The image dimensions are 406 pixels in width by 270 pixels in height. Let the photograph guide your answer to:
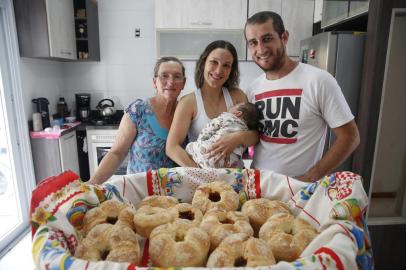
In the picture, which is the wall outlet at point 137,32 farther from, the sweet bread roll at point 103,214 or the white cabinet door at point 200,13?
the sweet bread roll at point 103,214

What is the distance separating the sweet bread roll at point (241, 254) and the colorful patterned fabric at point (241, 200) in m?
0.06

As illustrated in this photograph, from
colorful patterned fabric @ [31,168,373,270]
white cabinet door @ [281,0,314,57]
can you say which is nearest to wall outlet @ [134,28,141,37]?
white cabinet door @ [281,0,314,57]

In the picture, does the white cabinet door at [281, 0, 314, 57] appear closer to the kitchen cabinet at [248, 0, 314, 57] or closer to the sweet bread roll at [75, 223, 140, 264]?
the kitchen cabinet at [248, 0, 314, 57]

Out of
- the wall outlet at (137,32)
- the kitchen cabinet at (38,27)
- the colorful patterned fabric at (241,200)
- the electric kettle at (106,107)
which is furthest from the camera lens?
the wall outlet at (137,32)

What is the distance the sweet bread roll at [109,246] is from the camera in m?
0.45

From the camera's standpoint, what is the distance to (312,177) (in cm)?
106

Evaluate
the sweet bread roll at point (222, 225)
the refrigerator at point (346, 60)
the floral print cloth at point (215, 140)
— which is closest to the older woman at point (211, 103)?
the floral print cloth at point (215, 140)

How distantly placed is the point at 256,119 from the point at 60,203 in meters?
0.85

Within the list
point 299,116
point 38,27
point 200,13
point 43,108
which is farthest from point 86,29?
point 299,116

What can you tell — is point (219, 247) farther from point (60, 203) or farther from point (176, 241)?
point (60, 203)

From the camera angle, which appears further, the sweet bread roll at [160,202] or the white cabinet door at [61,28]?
the white cabinet door at [61,28]

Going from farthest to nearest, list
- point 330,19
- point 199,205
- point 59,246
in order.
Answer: point 330,19 < point 199,205 < point 59,246

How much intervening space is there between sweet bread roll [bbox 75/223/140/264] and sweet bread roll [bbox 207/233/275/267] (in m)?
0.13

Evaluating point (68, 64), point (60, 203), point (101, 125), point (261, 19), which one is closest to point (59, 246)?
point (60, 203)
